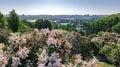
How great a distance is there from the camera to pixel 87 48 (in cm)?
4788

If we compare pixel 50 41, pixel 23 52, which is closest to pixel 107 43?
pixel 50 41

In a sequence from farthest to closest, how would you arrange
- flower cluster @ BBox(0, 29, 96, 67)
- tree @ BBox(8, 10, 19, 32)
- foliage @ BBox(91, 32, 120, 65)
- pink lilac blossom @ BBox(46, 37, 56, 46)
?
1. tree @ BBox(8, 10, 19, 32)
2. foliage @ BBox(91, 32, 120, 65)
3. pink lilac blossom @ BBox(46, 37, 56, 46)
4. flower cluster @ BBox(0, 29, 96, 67)

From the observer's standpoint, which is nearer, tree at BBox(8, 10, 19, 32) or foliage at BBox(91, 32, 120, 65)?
foliage at BBox(91, 32, 120, 65)

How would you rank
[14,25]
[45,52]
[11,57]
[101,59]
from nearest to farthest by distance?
1. [45,52]
2. [11,57]
3. [101,59]
4. [14,25]

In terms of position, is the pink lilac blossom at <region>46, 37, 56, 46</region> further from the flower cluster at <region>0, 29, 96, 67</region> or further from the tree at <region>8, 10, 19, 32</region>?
the tree at <region>8, 10, 19, 32</region>

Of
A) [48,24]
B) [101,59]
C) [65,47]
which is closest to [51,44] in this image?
[65,47]

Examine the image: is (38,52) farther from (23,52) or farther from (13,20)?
(13,20)

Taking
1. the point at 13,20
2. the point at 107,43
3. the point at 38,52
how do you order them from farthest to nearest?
the point at 13,20, the point at 107,43, the point at 38,52

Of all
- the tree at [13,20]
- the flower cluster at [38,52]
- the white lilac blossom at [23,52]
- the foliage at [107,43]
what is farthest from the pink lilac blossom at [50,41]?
the tree at [13,20]

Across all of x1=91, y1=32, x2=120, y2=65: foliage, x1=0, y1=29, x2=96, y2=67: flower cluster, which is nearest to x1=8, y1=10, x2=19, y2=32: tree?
x1=91, y1=32, x2=120, y2=65: foliage

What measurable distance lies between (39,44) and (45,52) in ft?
3.06

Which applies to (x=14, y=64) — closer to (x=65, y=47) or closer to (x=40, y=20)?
(x=65, y=47)

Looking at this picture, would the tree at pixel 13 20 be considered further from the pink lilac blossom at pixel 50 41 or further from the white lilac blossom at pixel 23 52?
the white lilac blossom at pixel 23 52

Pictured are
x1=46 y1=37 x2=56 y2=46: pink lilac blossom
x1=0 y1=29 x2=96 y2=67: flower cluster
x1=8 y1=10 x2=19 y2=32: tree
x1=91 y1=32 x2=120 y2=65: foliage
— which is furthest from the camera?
x1=8 y1=10 x2=19 y2=32: tree
